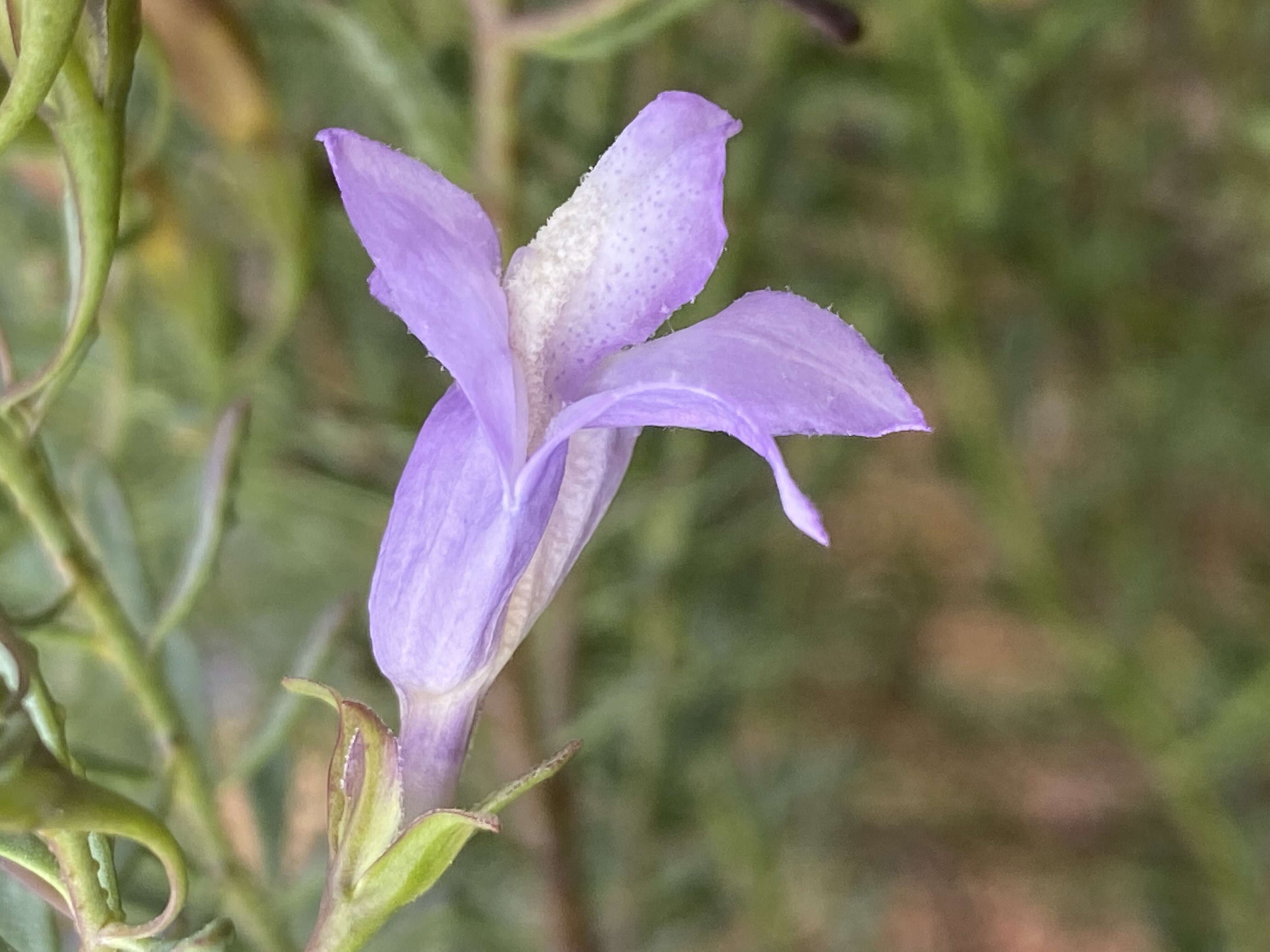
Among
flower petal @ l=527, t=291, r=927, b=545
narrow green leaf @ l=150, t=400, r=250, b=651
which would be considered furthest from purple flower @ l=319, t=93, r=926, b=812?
narrow green leaf @ l=150, t=400, r=250, b=651

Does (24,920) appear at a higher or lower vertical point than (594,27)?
lower

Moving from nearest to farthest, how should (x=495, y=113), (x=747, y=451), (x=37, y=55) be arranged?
(x=37, y=55) → (x=495, y=113) → (x=747, y=451)

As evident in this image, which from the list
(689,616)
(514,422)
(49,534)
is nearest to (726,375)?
(514,422)

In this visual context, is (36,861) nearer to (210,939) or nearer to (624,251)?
(210,939)

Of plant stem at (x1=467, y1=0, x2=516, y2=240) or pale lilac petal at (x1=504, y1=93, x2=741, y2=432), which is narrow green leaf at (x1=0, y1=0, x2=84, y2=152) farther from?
plant stem at (x1=467, y1=0, x2=516, y2=240)

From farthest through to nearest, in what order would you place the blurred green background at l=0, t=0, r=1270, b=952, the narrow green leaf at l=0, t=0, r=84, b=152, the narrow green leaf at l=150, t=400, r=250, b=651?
the blurred green background at l=0, t=0, r=1270, b=952, the narrow green leaf at l=150, t=400, r=250, b=651, the narrow green leaf at l=0, t=0, r=84, b=152

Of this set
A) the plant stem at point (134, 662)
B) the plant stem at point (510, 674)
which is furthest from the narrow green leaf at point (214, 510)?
the plant stem at point (510, 674)

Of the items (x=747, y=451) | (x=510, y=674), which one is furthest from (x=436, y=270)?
(x=747, y=451)
